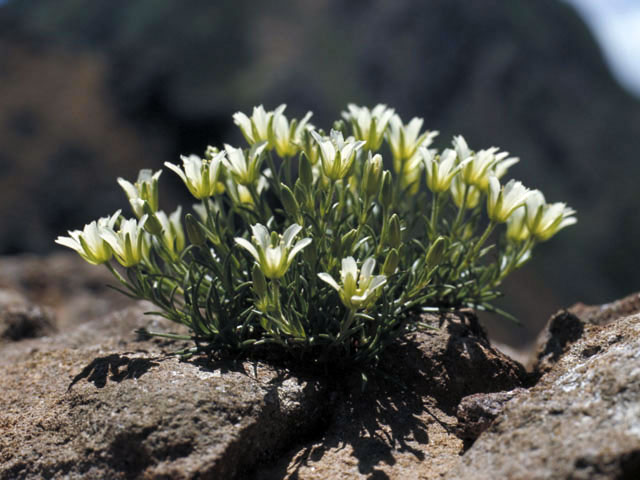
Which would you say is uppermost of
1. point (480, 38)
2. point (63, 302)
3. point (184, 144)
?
point (184, 144)

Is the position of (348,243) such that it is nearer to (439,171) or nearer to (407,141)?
(439,171)

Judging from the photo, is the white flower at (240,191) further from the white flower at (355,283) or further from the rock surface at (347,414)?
the white flower at (355,283)

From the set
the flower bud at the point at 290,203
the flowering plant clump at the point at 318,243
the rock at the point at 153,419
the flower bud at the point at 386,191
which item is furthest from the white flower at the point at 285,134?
the rock at the point at 153,419

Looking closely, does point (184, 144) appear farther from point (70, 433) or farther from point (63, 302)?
point (70, 433)

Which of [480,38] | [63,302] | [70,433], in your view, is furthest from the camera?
[480,38]

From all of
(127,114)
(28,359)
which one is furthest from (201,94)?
(28,359)

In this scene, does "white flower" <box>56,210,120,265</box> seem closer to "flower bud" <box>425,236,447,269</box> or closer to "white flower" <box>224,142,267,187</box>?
"white flower" <box>224,142,267,187</box>

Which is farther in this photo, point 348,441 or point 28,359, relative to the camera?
point 28,359
